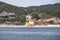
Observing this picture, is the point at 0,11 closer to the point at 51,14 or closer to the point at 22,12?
the point at 22,12

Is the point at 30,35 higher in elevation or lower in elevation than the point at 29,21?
lower

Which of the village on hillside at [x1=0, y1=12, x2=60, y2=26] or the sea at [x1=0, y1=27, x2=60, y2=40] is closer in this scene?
the sea at [x1=0, y1=27, x2=60, y2=40]

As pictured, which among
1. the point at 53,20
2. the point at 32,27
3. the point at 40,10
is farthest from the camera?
the point at 40,10

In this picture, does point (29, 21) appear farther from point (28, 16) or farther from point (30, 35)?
point (30, 35)

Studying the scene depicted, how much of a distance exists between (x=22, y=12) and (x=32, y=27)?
7294 millimetres

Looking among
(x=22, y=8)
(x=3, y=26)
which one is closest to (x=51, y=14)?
(x=22, y=8)

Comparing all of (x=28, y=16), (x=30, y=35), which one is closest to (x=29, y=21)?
(x=28, y=16)

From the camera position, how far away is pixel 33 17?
66.6 metres

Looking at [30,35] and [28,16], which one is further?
[28,16]

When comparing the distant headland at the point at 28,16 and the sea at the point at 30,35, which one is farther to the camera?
the distant headland at the point at 28,16

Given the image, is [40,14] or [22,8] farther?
[22,8]

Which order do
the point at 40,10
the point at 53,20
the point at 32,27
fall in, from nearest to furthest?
the point at 32,27 → the point at 53,20 → the point at 40,10

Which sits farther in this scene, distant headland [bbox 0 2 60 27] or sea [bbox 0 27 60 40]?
distant headland [bbox 0 2 60 27]

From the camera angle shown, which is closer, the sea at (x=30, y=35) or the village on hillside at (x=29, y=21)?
the sea at (x=30, y=35)
